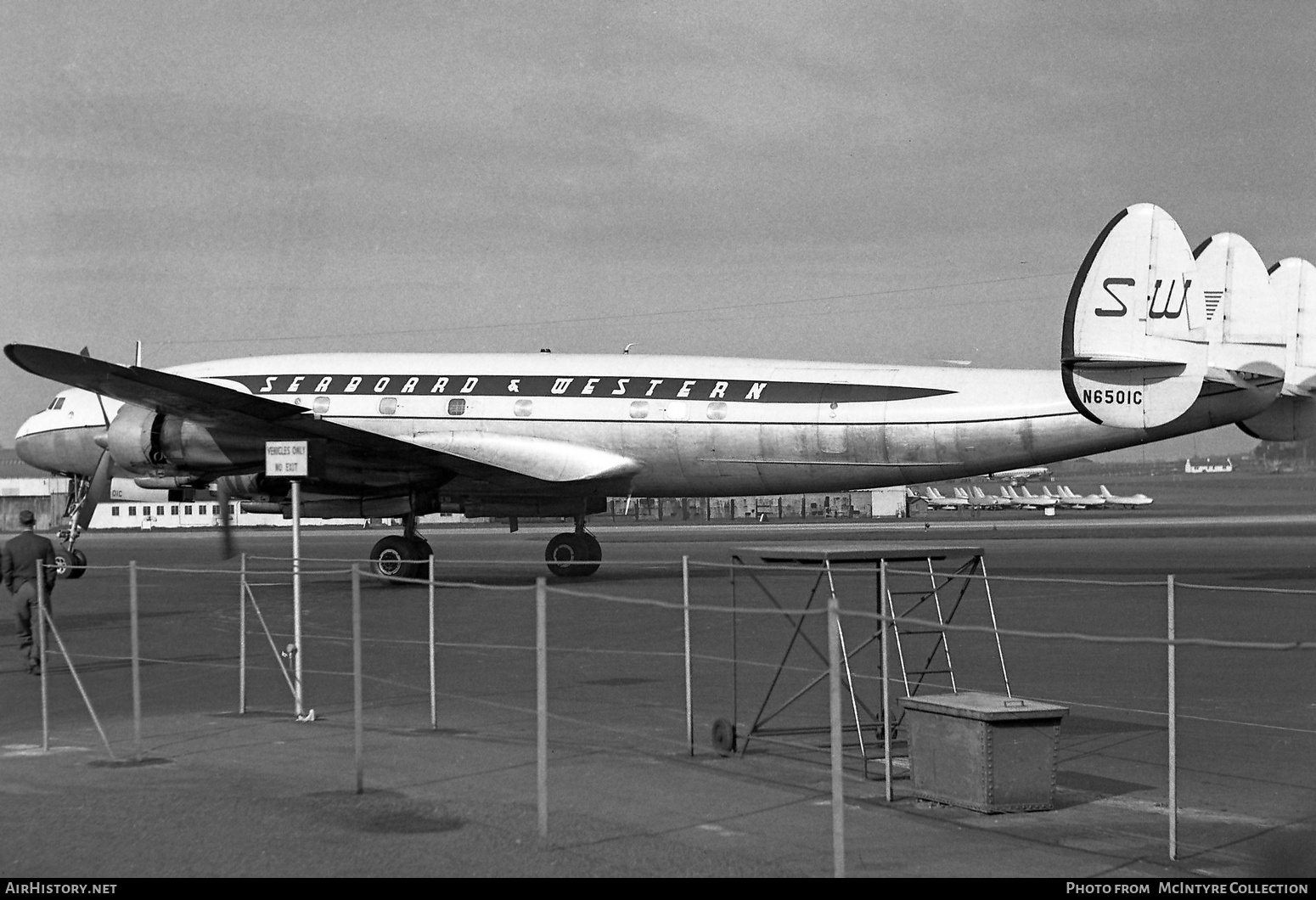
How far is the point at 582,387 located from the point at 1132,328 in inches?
479

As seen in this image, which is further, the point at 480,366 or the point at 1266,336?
the point at 480,366

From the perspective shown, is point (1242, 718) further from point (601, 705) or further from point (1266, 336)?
point (1266, 336)

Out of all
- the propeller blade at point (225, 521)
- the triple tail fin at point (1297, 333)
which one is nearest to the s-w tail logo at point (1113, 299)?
the triple tail fin at point (1297, 333)

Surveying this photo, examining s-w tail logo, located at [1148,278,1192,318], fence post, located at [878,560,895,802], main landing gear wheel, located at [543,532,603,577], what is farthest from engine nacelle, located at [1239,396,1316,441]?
fence post, located at [878,560,895,802]

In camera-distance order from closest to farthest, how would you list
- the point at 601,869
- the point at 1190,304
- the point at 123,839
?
1. the point at 601,869
2. the point at 123,839
3. the point at 1190,304

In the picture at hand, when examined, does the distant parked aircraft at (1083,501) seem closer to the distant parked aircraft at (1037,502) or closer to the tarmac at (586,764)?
the distant parked aircraft at (1037,502)

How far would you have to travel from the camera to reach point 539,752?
8.76 m

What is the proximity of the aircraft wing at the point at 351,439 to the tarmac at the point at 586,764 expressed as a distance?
4.64 meters

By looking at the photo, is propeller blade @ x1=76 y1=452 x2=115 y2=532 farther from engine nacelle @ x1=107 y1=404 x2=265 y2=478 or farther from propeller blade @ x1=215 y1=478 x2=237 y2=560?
propeller blade @ x1=215 y1=478 x2=237 y2=560

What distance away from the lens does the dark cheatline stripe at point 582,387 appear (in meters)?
28.1

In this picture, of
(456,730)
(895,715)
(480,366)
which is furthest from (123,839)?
(480,366)

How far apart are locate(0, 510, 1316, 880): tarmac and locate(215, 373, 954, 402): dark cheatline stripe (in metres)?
6.75

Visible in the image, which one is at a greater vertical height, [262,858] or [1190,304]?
[1190,304]
